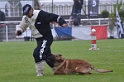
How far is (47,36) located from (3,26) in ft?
69.1

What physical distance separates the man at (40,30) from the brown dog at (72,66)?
0.48ft

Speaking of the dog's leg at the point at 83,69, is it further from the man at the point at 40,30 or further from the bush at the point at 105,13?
the bush at the point at 105,13

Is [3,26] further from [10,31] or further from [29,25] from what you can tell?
[29,25]

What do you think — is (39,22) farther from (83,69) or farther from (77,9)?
(77,9)

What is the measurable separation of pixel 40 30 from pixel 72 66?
95 cm

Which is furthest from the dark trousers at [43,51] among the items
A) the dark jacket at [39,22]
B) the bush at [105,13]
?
the bush at [105,13]

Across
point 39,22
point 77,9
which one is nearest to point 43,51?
point 39,22

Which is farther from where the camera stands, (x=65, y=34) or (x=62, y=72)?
(x=65, y=34)

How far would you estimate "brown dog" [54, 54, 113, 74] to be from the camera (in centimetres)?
990

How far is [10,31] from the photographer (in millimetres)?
30766

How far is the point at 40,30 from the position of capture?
10070mm

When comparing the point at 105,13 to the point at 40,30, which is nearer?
the point at 40,30

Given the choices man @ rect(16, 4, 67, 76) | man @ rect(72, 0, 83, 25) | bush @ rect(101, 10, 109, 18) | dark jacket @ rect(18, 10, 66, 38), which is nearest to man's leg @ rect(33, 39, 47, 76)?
man @ rect(16, 4, 67, 76)

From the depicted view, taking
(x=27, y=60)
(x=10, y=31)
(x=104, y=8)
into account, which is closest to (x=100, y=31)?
(x=10, y=31)
